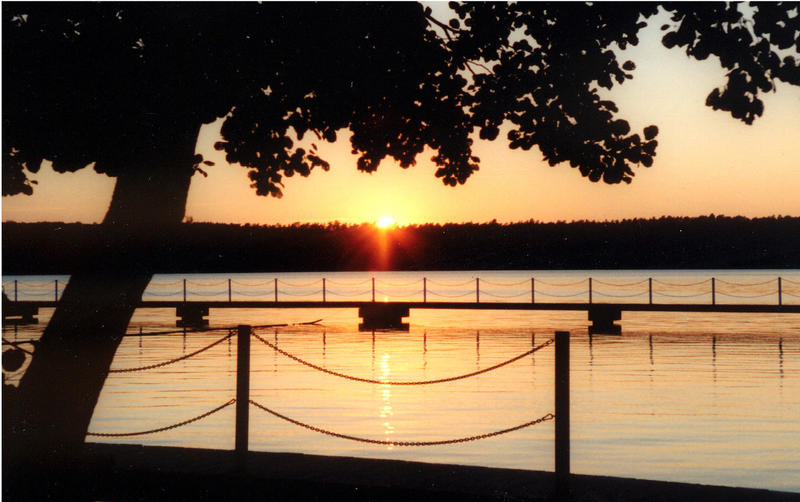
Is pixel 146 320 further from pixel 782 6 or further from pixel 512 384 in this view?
pixel 782 6

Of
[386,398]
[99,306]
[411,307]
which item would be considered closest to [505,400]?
[386,398]

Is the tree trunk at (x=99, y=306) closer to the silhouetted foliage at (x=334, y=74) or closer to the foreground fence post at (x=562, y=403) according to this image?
the silhouetted foliage at (x=334, y=74)

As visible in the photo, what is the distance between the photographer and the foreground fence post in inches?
381

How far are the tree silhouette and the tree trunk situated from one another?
0.7 inches

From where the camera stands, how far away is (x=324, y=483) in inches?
393

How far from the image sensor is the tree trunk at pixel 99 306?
11438mm

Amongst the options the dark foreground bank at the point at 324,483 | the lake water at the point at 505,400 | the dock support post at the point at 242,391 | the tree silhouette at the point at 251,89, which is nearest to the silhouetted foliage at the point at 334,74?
the tree silhouette at the point at 251,89

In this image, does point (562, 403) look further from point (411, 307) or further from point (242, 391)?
point (411, 307)

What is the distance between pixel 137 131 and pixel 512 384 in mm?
13960

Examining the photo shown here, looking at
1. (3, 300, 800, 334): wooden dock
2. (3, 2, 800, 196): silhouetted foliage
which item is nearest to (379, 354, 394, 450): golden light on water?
(3, 2, 800, 196): silhouetted foliage

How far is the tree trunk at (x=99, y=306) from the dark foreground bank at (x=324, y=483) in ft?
2.04

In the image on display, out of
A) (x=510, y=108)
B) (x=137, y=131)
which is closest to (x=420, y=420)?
(x=510, y=108)

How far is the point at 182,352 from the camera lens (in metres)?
29.8

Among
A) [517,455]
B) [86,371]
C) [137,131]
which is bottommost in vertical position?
[517,455]
